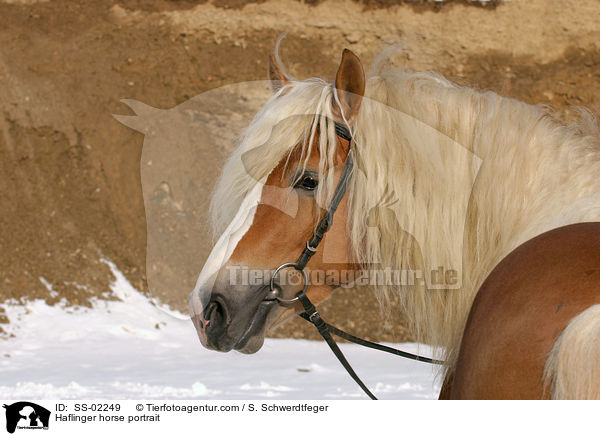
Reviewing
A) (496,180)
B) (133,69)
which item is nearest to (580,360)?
(496,180)

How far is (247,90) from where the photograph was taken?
10750 mm

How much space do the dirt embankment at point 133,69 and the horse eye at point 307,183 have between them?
725 cm

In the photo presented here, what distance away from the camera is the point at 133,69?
37.2ft

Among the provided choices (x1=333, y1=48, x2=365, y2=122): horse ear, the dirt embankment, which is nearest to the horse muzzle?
(x1=333, y1=48, x2=365, y2=122): horse ear

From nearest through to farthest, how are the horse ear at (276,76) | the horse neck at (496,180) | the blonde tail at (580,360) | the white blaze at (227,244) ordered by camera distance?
1. the blonde tail at (580,360)
2. the horse neck at (496,180)
3. the white blaze at (227,244)
4. the horse ear at (276,76)

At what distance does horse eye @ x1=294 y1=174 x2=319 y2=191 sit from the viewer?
1.84m

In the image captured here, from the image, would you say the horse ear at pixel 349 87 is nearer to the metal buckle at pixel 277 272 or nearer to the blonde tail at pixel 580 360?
the metal buckle at pixel 277 272

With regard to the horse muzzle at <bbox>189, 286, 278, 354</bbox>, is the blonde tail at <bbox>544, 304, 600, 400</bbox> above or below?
below

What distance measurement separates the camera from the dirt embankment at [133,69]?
991 centimetres

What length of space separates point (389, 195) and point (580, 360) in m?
0.86

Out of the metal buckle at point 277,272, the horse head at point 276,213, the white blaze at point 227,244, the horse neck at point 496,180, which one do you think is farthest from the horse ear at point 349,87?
the metal buckle at point 277,272

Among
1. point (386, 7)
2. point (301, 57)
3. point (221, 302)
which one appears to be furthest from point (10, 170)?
point (221, 302)

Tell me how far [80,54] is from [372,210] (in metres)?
11.3

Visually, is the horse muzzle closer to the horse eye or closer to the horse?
the horse
